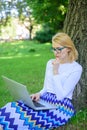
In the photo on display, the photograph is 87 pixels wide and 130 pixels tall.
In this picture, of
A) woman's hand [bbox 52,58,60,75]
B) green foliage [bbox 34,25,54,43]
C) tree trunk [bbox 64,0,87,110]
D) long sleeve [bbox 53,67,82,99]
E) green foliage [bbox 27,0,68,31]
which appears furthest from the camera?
green foliage [bbox 34,25,54,43]

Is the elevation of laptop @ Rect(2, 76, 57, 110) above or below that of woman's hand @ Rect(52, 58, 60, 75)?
below

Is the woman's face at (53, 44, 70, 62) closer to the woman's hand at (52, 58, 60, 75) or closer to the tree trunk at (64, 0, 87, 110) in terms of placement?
the woman's hand at (52, 58, 60, 75)

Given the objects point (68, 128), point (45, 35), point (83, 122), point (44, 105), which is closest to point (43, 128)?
Answer: point (44, 105)

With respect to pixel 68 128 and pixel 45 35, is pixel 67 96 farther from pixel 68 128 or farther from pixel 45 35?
pixel 45 35

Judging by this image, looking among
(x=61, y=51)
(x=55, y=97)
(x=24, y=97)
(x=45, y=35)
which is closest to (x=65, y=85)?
(x=55, y=97)

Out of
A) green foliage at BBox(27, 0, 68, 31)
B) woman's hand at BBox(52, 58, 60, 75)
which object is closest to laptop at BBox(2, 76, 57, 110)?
woman's hand at BBox(52, 58, 60, 75)

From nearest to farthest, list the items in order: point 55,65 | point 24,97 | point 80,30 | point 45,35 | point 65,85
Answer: point 24,97, point 65,85, point 55,65, point 80,30, point 45,35

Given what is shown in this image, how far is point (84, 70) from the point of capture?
256 inches

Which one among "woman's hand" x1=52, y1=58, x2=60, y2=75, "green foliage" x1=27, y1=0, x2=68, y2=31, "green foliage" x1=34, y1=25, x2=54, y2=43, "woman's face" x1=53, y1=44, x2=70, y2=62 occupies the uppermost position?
"woman's face" x1=53, y1=44, x2=70, y2=62

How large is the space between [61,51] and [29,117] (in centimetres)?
96

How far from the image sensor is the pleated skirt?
4566mm

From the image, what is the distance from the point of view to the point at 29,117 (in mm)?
4648

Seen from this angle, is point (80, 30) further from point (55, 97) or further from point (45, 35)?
point (45, 35)

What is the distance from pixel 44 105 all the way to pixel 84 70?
68.9 inches
